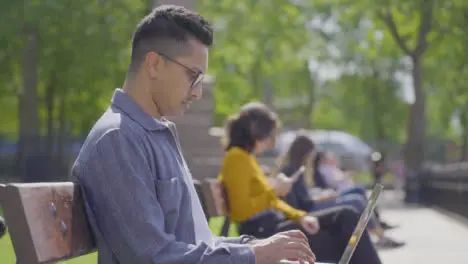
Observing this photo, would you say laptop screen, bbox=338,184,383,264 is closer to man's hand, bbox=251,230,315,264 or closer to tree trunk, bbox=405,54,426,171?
man's hand, bbox=251,230,315,264

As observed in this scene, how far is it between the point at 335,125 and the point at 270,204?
72.6 m

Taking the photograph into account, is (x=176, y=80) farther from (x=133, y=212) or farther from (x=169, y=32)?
(x=133, y=212)

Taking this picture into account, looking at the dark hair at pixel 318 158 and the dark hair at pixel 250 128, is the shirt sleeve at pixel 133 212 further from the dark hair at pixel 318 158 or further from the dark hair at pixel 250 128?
the dark hair at pixel 318 158

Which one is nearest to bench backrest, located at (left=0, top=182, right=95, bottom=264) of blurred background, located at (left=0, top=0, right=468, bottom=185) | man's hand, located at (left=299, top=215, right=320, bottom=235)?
man's hand, located at (left=299, top=215, right=320, bottom=235)

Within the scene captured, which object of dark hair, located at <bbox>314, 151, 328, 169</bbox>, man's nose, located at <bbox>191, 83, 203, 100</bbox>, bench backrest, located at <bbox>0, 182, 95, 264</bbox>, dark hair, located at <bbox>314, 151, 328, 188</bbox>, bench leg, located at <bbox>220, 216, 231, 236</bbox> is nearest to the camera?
bench backrest, located at <bbox>0, 182, 95, 264</bbox>

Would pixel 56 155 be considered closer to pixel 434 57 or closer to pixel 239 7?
pixel 239 7

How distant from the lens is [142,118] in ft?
11.1

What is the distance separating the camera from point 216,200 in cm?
657

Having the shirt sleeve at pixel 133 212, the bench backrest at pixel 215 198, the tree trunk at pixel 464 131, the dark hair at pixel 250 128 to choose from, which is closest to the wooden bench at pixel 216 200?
the bench backrest at pixel 215 198

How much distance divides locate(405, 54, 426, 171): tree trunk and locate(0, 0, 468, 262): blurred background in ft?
0.13

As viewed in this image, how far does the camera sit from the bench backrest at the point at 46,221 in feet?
9.73

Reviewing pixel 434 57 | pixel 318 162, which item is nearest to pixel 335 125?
pixel 434 57

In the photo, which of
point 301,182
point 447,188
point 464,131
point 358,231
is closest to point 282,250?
point 358,231

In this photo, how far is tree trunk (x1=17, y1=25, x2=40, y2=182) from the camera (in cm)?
2770
